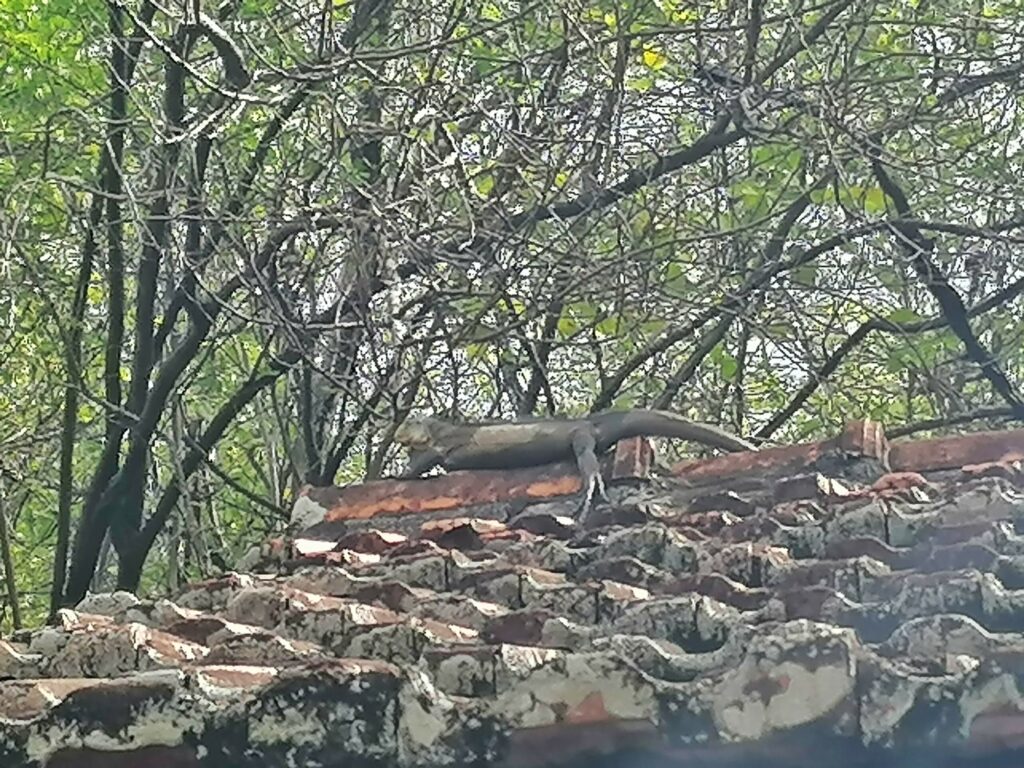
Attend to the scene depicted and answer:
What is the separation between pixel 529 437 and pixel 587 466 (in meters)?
1.02

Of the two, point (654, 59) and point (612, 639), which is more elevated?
point (654, 59)

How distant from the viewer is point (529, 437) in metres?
7.18

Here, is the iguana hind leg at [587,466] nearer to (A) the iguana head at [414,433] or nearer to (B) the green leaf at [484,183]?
(A) the iguana head at [414,433]

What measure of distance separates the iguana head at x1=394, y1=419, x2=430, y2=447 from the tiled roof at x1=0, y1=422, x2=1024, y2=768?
1.43 meters

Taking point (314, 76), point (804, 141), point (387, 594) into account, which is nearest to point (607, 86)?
point (804, 141)

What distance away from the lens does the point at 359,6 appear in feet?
24.6

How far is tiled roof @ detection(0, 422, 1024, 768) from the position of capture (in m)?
2.35

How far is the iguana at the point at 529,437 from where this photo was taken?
687cm

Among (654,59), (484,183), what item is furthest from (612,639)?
(484,183)

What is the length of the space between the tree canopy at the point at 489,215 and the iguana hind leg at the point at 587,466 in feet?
1.60

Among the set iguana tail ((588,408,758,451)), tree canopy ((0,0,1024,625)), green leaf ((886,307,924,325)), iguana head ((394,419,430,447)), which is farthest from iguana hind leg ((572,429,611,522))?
green leaf ((886,307,924,325))

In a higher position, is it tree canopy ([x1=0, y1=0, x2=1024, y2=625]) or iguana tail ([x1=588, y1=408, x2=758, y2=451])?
tree canopy ([x1=0, y1=0, x2=1024, y2=625])

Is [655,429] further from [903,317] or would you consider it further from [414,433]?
[903,317]

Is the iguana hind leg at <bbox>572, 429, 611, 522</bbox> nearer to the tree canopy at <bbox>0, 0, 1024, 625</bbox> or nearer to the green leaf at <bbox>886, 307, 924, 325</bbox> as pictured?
the tree canopy at <bbox>0, 0, 1024, 625</bbox>
